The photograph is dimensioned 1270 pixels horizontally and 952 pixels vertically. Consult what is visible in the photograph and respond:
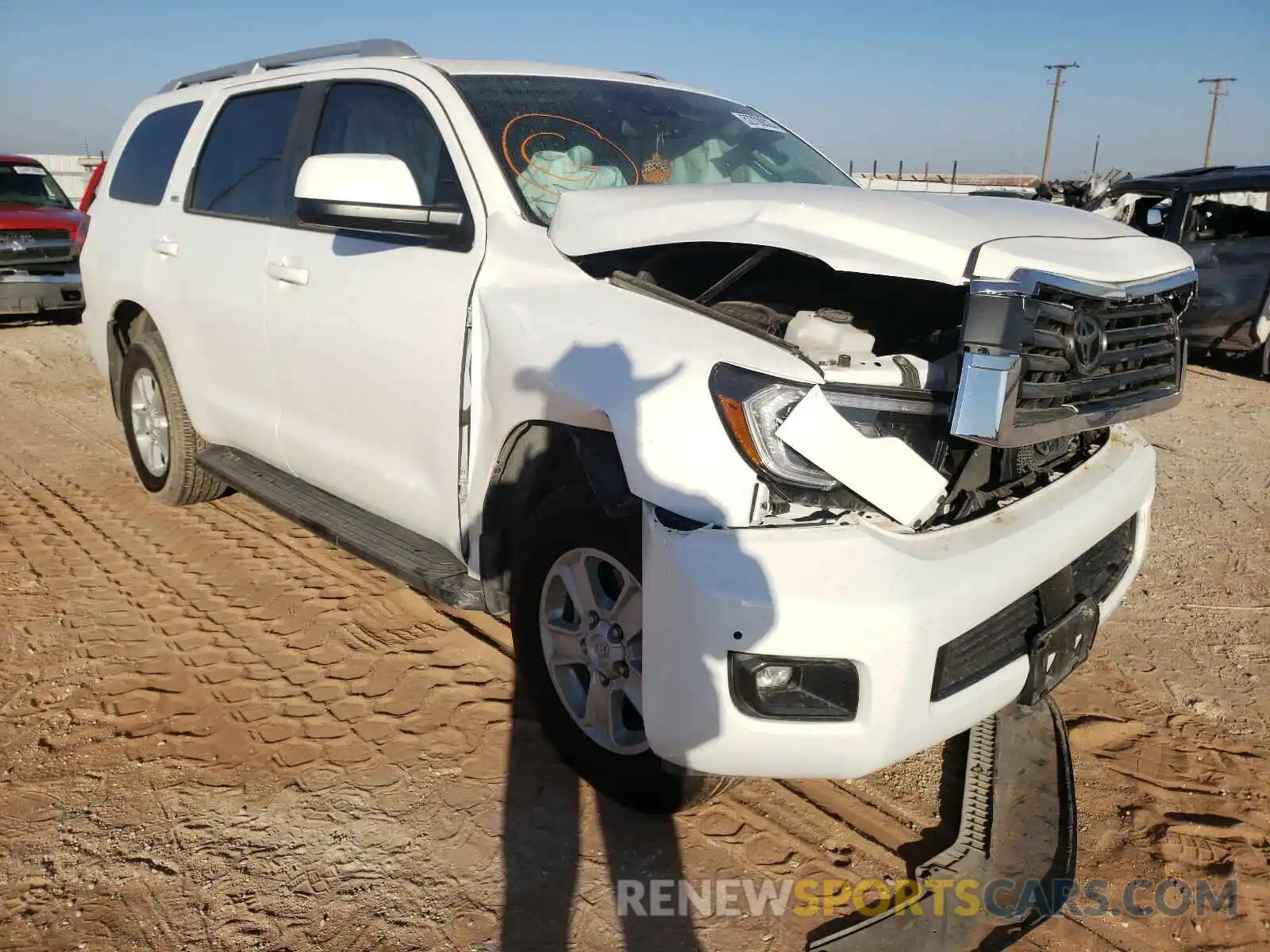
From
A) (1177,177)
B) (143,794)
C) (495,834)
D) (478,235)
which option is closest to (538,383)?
(478,235)

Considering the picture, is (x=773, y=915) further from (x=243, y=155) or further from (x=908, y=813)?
(x=243, y=155)

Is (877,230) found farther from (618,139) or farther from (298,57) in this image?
(298,57)

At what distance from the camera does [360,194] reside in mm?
2801

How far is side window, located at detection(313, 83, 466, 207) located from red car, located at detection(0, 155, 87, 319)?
8362 millimetres

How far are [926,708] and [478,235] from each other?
1.79m

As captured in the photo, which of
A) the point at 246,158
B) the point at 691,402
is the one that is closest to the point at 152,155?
the point at 246,158

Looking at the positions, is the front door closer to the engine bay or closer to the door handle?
the door handle

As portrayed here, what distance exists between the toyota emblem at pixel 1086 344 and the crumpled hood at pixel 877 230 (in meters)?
0.10

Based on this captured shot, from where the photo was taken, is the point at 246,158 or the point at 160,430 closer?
the point at 246,158

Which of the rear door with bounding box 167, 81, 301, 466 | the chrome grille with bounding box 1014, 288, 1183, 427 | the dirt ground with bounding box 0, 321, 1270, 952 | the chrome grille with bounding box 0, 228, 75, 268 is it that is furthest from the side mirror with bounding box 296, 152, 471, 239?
the chrome grille with bounding box 0, 228, 75, 268

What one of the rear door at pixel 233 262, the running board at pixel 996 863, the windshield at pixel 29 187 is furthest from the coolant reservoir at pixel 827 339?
the windshield at pixel 29 187

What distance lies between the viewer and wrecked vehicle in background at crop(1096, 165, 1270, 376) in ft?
29.0

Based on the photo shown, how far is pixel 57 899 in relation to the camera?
2.29 metres

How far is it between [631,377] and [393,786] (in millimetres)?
1385
